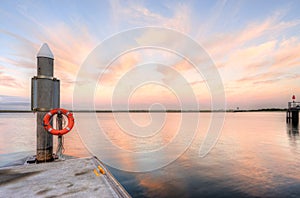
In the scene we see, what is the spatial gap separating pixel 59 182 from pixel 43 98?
9.53 feet

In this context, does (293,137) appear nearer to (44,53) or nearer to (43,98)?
(43,98)

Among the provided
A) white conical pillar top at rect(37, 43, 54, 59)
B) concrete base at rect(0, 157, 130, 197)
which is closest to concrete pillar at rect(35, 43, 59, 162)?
white conical pillar top at rect(37, 43, 54, 59)

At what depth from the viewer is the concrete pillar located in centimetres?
538

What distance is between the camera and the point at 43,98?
5.43 meters

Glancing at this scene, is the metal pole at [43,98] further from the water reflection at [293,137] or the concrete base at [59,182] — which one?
the water reflection at [293,137]

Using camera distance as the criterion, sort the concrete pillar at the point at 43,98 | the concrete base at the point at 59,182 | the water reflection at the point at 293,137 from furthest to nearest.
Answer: the water reflection at the point at 293,137
the concrete pillar at the point at 43,98
the concrete base at the point at 59,182

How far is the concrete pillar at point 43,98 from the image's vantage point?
5383mm

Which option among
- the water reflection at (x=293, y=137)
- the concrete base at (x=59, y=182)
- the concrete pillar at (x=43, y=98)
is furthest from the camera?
the water reflection at (x=293, y=137)

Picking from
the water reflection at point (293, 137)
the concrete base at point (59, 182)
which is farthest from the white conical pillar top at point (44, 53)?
the water reflection at point (293, 137)

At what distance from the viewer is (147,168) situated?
8.26 metres

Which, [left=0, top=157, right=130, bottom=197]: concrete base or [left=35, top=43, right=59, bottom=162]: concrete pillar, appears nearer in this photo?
[left=0, top=157, right=130, bottom=197]: concrete base

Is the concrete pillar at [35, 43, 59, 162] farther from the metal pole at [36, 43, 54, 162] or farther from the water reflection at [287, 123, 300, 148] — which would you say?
the water reflection at [287, 123, 300, 148]

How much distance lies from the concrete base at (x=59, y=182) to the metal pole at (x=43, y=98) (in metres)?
0.96

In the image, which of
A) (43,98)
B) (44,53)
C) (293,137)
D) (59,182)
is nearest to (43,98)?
(43,98)
